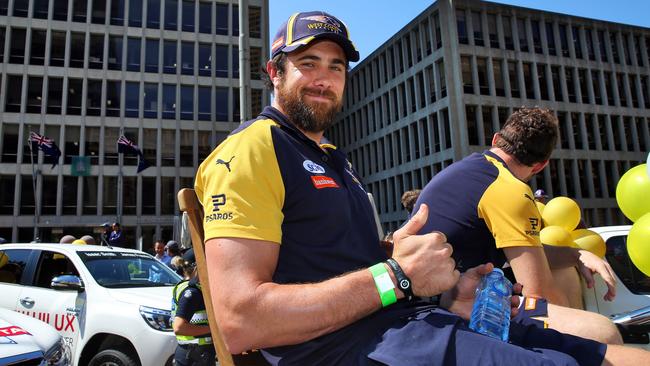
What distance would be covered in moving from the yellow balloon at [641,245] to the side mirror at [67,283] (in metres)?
5.34

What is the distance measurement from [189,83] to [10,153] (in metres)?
14.6

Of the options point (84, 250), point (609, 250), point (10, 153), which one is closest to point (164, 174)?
point (10, 153)

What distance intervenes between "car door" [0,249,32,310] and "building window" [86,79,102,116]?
36131 millimetres

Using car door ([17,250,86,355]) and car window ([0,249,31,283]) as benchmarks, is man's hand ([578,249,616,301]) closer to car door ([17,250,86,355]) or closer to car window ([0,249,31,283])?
car door ([17,250,86,355])

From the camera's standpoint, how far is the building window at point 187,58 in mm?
41656

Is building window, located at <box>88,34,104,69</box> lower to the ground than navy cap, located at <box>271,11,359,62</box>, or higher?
higher

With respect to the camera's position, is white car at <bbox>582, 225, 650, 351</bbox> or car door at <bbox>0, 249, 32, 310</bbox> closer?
white car at <bbox>582, 225, 650, 351</bbox>

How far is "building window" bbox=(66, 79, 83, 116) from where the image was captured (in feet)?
126

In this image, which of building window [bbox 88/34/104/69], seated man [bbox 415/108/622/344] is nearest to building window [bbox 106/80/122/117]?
building window [bbox 88/34/104/69]

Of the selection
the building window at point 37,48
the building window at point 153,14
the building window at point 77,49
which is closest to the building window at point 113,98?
the building window at point 77,49

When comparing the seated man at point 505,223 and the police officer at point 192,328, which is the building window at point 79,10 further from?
the seated man at point 505,223

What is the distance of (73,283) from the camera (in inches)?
204

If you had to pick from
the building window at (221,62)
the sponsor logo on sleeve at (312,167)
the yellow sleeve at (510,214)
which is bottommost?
the yellow sleeve at (510,214)

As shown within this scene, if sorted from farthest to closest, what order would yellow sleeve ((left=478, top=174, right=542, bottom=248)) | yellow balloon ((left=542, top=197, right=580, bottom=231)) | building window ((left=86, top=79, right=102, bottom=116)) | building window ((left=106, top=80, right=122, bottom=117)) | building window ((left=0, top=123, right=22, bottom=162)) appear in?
building window ((left=106, top=80, right=122, bottom=117)) → building window ((left=86, top=79, right=102, bottom=116)) → building window ((left=0, top=123, right=22, bottom=162)) → yellow balloon ((left=542, top=197, right=580, bottom=231)) → yellow sleeve ((left=478, top=174, right=542, bottom=248))
